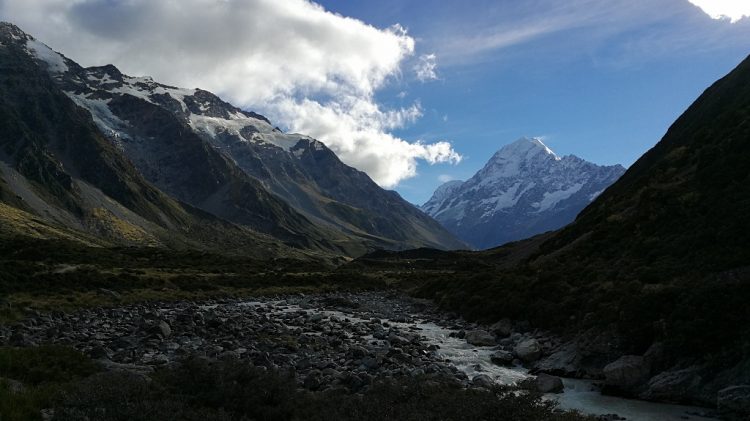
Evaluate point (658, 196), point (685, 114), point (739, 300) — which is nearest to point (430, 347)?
point (739, 300)

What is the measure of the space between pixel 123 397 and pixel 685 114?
83.3m

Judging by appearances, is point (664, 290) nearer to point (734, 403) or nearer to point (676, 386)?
point (676, 386)

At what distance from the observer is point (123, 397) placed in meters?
13.0

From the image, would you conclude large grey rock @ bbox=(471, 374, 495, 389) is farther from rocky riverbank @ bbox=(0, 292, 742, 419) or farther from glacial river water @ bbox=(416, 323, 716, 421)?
glacial river water @ bbox=(416, 323, 716, 421)

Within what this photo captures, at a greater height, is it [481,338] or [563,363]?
[563,363]

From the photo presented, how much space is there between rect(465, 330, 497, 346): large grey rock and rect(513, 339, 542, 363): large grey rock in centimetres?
342

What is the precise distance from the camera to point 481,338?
29.4 meters

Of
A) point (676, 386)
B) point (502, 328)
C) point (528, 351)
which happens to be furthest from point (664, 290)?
point (502, 328)

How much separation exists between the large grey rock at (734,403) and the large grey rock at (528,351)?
9.55 metres

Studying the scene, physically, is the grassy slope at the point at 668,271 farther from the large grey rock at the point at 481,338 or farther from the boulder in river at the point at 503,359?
the boulder in river at the point at 503,359

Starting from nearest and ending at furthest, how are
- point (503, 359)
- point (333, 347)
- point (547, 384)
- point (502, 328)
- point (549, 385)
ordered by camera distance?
point (549, 385), point (547, 384), point (503, 359), point (333, 347), point (502, 328)

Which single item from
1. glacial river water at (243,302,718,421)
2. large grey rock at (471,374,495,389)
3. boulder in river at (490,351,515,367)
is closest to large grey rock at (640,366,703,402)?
glacial river water at (243,302,718,421)

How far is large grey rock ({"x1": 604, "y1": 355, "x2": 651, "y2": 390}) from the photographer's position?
1831 cm

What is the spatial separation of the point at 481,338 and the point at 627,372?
11372mm
